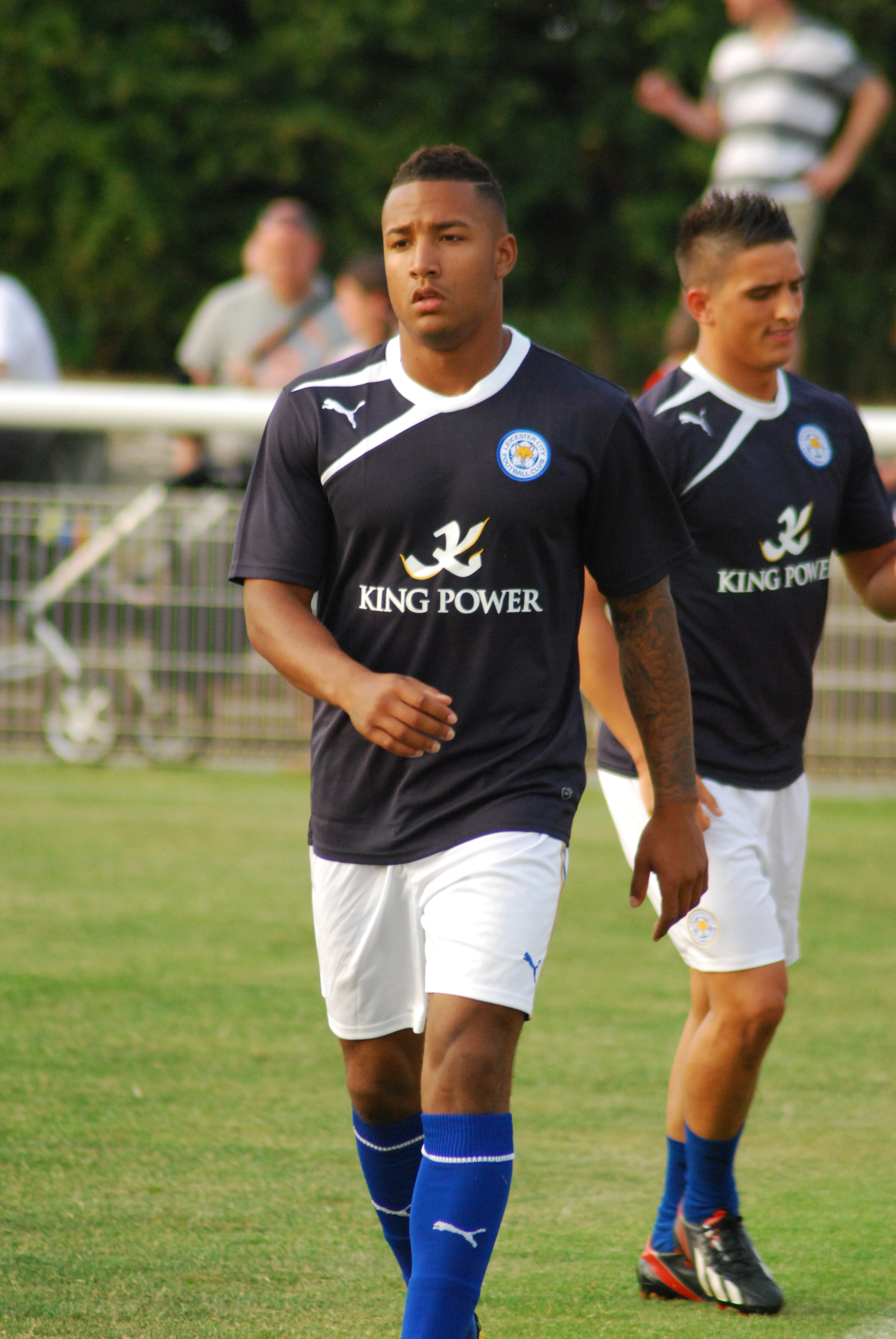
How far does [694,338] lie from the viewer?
9641 millimetres

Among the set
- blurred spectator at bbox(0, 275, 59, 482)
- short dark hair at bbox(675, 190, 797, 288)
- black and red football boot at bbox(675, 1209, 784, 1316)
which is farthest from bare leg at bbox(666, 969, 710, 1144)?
blurred spectator at bbox(0, 275, 59, 482)

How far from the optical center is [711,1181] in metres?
4.24

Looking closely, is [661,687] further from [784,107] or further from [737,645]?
[784,107]

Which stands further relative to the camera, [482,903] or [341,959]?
[341,959]

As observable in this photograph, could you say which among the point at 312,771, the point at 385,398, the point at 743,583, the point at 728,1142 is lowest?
the point at 728,1142

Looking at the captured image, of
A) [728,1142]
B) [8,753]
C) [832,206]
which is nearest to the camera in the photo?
[728,1142]

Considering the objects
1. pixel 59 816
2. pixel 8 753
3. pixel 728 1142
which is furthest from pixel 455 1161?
pixel 8 753

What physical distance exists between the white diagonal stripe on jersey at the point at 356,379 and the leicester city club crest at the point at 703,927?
1397mm

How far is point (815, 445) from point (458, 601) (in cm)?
136

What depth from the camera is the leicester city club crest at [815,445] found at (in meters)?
4.52

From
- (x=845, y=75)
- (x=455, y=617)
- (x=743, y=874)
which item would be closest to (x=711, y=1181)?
(x=743, y=874)

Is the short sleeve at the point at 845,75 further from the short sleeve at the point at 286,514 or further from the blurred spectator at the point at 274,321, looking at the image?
the short sleeve at the point at 286,514

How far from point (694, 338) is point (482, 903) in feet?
21.8

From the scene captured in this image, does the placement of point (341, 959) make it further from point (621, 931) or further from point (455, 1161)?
point (621, 931)
